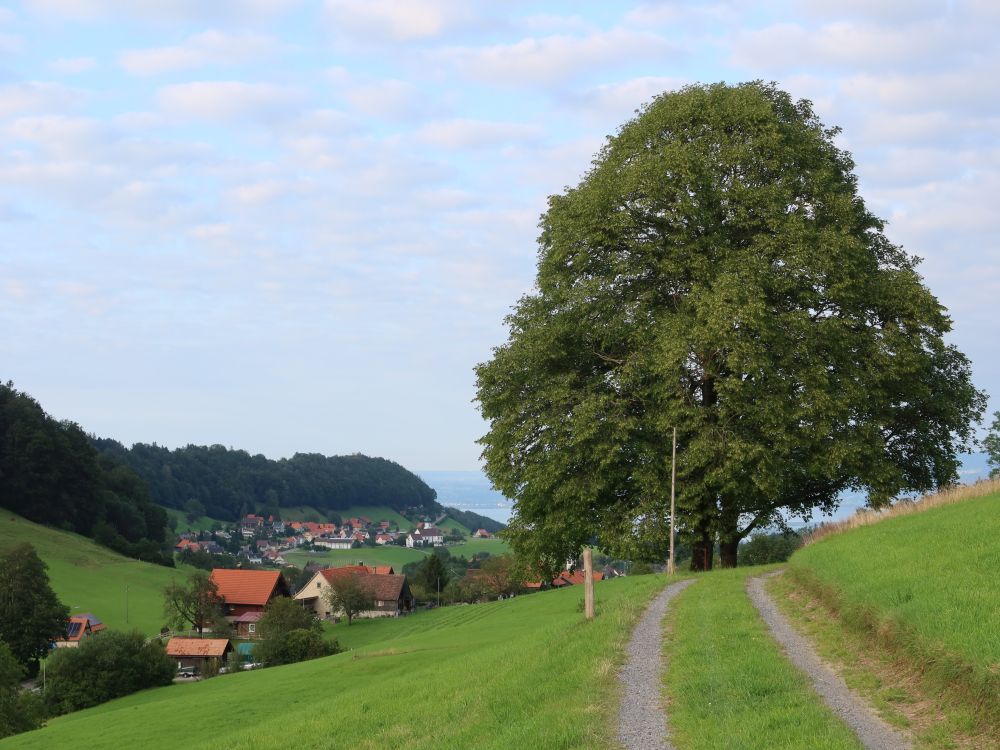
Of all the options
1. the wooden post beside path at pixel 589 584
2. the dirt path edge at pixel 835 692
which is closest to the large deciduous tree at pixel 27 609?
the wooden post beside path at pixel 589 584

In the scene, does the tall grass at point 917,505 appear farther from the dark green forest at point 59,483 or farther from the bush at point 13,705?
the dark green forest at point 59,483

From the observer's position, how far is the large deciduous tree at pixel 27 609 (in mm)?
73562

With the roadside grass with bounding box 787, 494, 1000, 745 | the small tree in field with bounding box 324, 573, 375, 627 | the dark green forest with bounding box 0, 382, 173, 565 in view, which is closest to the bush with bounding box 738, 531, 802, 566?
the roadside grass with bounding box 787, 494, 1000, 745

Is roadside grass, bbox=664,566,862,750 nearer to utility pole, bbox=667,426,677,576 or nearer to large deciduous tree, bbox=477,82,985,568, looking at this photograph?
utility pole, bbox=667,426,677,576

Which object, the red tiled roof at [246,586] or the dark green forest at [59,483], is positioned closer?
the red tiled roof at [246,586]

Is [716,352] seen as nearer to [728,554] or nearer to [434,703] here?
[728,554]

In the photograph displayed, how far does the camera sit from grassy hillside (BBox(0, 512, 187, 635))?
95.3m

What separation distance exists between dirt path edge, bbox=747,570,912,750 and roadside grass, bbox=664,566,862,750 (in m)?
0.18

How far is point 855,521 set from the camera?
23.5 m

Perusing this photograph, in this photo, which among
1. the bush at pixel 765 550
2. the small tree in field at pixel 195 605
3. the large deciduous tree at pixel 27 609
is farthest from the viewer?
the small tree in field at pixel 195 605

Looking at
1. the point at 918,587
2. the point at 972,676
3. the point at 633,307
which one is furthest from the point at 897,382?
the point at 972,676

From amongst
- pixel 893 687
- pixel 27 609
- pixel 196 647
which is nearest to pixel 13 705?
pixel 27 609

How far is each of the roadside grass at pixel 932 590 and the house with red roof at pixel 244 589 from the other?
90.9 metres

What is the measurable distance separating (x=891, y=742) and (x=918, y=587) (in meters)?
4.39
